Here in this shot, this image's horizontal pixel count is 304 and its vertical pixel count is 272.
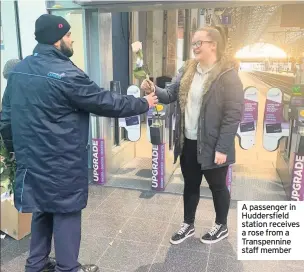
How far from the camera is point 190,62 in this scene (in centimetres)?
222

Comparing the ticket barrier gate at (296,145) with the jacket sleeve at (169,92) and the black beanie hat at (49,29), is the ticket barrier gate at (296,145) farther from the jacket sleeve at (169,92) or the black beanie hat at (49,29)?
the black beanie hat at (49,29)

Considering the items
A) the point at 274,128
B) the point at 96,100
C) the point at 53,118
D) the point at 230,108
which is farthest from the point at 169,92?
the point at 274,128

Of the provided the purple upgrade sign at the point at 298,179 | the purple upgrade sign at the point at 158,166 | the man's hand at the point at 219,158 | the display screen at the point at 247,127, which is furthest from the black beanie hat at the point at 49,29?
Result: the purple upgrade sign at the point at 298,179

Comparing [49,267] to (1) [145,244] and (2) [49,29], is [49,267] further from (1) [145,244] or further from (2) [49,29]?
(2) [49,29]

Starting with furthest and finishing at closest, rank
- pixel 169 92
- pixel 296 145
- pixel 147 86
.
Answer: pixel 296 145 → pixel 169 92 → pixel 147 86

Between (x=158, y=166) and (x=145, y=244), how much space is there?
1.02 metres

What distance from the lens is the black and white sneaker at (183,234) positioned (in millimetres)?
2373

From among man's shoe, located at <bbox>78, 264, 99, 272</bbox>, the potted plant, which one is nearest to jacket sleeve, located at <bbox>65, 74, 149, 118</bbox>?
Result: the potted plant

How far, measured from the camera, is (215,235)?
238 centimetres

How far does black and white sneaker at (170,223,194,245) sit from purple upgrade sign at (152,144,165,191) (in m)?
0.89

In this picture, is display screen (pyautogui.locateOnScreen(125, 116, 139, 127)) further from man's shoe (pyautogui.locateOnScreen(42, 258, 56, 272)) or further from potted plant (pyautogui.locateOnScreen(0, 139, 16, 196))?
man's shoe (pyautogui.locateOnScreen(42, 258, 56, 272))

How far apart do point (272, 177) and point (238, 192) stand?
0.60 metres

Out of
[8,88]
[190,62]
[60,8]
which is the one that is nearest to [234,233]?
[190,62]

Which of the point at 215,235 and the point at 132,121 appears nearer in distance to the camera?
the point at 215,235
